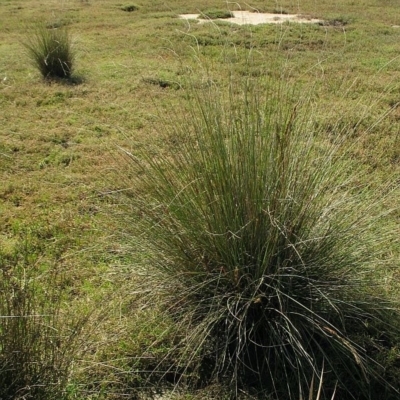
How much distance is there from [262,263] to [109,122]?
330 centimetres

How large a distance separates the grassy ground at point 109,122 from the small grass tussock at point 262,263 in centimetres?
19

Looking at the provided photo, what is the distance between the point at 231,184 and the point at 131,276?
28.6 inches

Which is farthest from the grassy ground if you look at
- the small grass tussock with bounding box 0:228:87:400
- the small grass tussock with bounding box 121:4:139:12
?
the small grass tussock with bounding box 121:4:139:12

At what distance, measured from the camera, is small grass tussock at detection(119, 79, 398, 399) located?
217cm

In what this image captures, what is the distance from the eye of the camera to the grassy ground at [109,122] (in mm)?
2451

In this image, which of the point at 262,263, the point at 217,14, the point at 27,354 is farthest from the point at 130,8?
the point at 27,354

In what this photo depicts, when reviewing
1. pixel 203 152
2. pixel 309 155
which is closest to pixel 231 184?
pixel 203 152

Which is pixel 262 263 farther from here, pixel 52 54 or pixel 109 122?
pixel 52 54

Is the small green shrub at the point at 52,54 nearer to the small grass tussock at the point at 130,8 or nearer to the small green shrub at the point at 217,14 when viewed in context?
the small green shrub at the point at 217,14

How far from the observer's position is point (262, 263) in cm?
221

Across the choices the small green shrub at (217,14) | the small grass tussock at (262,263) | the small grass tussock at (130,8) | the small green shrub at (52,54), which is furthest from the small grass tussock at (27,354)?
the small grass tussock at (130,8)

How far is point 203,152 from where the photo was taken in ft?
7.41

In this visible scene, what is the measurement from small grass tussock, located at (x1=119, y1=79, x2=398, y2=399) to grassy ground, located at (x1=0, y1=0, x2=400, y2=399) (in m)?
0.19

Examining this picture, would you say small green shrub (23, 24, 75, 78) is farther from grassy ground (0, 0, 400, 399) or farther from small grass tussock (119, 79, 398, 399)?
small grass tussock (119, 79, 398, 399)
